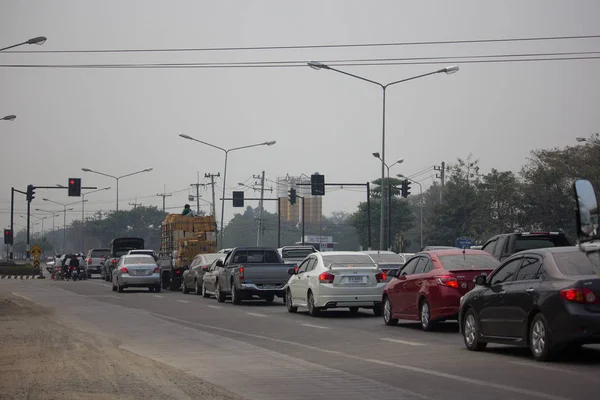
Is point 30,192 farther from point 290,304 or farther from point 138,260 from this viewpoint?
point 290,304

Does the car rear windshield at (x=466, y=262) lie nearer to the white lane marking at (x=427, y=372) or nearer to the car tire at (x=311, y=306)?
the white lane marking at (x=427, y=372)

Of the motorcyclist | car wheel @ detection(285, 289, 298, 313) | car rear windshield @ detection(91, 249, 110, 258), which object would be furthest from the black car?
car rear windshield @ detection(91, 249, 110, 258)

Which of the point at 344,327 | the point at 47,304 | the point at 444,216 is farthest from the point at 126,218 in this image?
the point at 344,327

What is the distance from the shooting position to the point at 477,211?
91.5 meters

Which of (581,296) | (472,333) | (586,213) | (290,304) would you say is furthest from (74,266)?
(586,213)

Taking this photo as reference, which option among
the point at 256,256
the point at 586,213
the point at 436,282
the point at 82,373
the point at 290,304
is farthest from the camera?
the point at 256,256

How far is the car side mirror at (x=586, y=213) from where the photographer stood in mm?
7246

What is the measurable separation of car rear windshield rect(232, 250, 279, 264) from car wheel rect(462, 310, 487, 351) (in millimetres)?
17974

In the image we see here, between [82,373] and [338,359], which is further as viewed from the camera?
[338,359]

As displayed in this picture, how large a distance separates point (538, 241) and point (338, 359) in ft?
34.4

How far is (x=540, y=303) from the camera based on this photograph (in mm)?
14102

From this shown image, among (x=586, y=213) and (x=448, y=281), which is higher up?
(x=586, y=213)

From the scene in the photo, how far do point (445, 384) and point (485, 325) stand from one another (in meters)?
4.04

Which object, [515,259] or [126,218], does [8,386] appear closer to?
[515,259]
